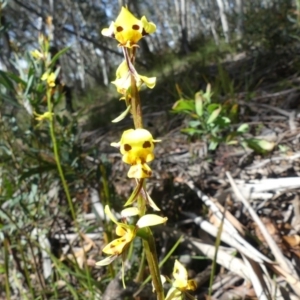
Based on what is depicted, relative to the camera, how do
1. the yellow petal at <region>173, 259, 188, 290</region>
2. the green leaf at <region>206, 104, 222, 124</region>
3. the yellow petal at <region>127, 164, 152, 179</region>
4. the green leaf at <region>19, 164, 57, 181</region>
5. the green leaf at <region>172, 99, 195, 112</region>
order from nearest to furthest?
the yellow petal at <region>127, 164, 152, 179</region>
the yellow petal at <region>173, 259, 188, 290</region>
the green leaf at <region>19, 164, 57, 181</region>
the green leaf at <region>206, 104, 222, 124</region>
the green leaf at <region>172, 99, 195, 112</region>

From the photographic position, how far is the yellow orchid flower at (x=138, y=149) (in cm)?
63

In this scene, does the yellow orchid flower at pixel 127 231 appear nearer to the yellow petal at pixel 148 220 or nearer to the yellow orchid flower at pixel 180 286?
the yellow petal at pixel 148 220

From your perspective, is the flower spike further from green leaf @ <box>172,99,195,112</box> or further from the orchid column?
green leaf @ <box>172,99,195,112</box>

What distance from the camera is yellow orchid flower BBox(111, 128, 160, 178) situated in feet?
2.07

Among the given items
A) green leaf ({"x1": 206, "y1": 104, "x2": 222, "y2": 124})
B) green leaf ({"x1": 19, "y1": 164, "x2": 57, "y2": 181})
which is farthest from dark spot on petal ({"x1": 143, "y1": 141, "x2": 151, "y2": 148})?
green leaf ({"x1": 206, "y1": 104, "x2": 222, "y2": 124})

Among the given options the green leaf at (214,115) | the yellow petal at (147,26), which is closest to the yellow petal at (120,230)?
the yellow petal at (147,26)

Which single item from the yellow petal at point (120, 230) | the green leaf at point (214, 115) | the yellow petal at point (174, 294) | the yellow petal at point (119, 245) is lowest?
the yellow petal at point (174, 294)

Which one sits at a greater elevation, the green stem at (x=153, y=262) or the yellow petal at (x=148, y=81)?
the yellow petal at (x=148, y=81)

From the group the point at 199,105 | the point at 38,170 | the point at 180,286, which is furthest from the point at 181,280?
the point at 199,105

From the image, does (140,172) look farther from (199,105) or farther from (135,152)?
(199,105)

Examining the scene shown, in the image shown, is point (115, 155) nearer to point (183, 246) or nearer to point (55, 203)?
point (55, 203)

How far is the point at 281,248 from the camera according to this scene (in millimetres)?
1422

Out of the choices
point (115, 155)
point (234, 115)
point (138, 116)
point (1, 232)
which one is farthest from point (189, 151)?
point (138, 116)

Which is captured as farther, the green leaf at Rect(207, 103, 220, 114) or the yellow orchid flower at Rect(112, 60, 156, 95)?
the green leaf at Rect(207, 103, 220, 114)
